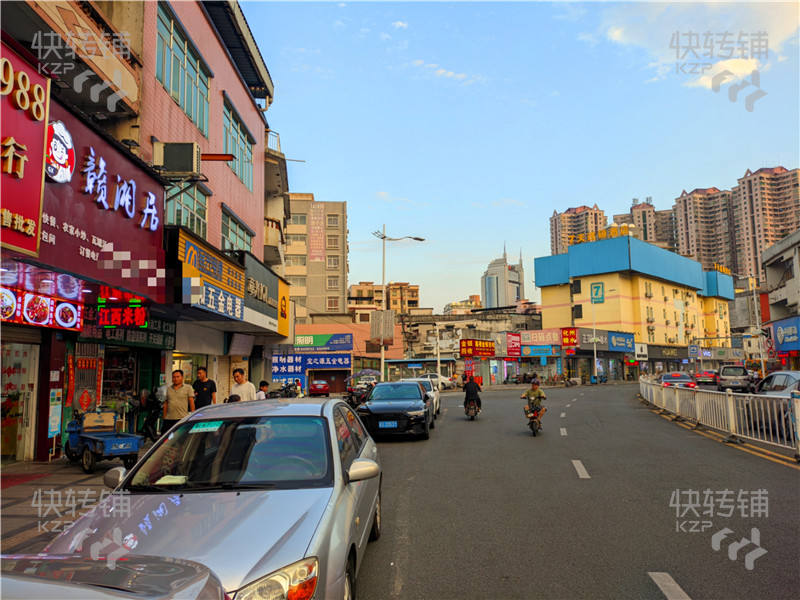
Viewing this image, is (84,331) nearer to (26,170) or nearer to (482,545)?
(26,170)

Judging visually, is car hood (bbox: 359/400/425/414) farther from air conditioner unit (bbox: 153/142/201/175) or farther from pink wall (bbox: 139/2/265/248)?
pink wall (bbox: 139/2/265/248)

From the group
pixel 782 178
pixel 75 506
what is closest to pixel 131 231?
pixel 75 506

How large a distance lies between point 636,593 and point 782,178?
150701 mm

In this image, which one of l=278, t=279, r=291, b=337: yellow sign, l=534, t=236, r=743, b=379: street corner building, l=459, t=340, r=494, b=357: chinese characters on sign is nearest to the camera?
l=278, t=279, r=291, b=337: yellow sign

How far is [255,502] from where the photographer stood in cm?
375

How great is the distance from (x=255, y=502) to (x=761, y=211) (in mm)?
159373

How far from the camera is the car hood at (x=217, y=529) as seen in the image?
9.94 feet

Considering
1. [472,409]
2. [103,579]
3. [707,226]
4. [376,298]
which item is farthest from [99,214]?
[707,226]

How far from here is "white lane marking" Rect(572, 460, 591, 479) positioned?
9490mm

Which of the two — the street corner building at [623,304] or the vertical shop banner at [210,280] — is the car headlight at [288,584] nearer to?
the vertical shop banner at [210,280]

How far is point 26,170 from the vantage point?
7809 mm

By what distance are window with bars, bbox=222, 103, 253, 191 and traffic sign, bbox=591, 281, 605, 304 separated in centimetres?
7325

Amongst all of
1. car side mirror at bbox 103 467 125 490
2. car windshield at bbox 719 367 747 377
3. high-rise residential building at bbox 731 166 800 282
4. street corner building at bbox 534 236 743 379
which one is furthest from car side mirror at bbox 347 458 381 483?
high-rise residential building at bbox 731 166 800 282

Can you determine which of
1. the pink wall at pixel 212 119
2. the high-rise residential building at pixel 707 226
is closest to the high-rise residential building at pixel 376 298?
the pink wall at pixel 212 119
